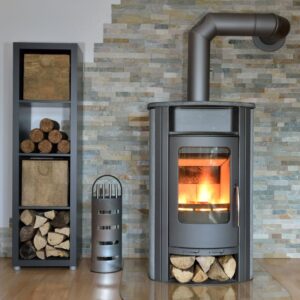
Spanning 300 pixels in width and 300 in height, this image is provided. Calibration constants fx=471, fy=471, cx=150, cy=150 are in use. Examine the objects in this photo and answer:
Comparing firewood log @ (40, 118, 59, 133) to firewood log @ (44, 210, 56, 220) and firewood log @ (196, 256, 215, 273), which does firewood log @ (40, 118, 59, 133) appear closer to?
firewood log @ (44, 210, 56, 220)

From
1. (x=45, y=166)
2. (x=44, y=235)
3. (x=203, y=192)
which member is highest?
(x=45, y=166)

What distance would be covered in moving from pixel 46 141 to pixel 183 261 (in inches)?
46.5

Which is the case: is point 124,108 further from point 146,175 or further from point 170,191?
point 170,191

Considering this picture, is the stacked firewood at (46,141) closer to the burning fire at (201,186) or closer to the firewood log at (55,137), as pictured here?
the firewood log at (55,137)

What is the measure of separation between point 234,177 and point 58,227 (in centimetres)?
121

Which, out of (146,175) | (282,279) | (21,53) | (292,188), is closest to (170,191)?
(146,175)

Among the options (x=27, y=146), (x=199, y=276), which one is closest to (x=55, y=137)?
(x=27, y=146)

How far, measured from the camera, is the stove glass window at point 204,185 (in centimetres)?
278

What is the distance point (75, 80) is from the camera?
10.1 ft

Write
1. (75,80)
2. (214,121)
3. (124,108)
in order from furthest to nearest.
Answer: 1. (124,108)
2. (75,80)
3. (214,121)

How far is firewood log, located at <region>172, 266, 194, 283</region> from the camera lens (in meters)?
2.72

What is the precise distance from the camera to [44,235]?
311cm

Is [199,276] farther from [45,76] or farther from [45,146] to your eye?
[45,76]

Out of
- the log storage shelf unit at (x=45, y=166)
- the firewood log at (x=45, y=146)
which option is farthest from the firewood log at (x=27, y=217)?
the firewood log at (x=45, y=146)
